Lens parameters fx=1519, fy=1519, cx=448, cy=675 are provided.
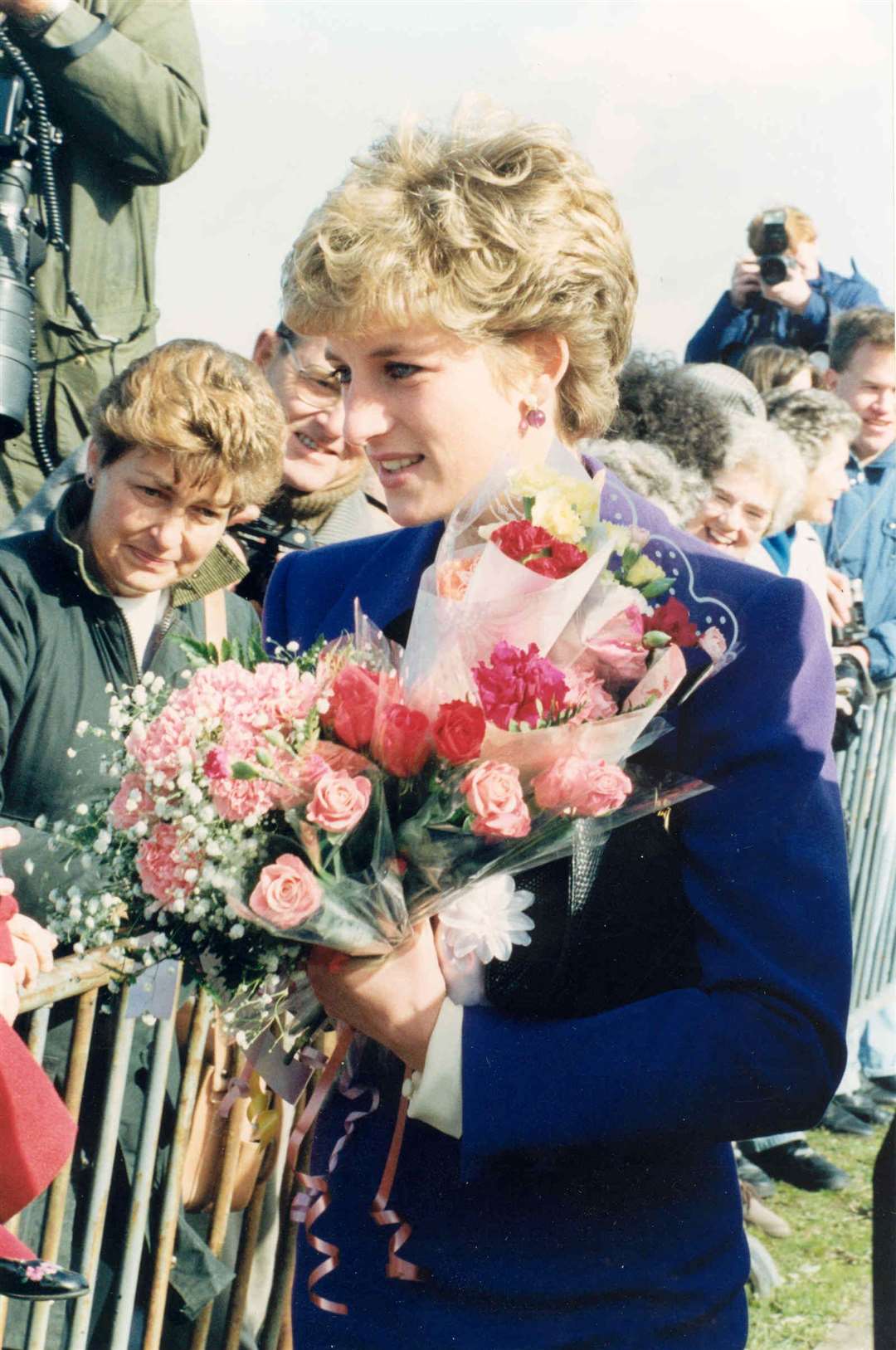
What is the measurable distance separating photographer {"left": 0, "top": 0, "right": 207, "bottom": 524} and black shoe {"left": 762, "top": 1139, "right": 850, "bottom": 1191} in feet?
10.2

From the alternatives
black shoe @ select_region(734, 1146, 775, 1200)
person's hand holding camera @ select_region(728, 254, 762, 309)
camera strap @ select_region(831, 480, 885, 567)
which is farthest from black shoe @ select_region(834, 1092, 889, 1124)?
person's hand holding camera @ select_region(728, 254, 762, 309)

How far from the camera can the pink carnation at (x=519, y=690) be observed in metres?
1.50

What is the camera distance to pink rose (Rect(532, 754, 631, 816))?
1.50 m

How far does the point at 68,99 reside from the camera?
140 inches

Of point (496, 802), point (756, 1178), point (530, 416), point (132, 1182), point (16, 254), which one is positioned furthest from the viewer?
point (756, 1178)

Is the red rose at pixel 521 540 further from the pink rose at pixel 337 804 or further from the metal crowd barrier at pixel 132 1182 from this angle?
the metal crowd barrier at pixel 132 1182

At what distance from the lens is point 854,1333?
3.95 m

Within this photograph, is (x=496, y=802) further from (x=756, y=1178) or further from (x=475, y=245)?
(x=756, y=1178)

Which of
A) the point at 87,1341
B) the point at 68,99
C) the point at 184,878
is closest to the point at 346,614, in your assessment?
the point at 184,878

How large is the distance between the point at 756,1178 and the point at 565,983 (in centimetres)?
338

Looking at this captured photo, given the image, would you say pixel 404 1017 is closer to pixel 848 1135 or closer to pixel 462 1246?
pixel 462 1246

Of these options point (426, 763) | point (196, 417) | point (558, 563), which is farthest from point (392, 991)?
point (196, 417)

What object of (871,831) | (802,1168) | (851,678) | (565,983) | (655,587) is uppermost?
(655,587)

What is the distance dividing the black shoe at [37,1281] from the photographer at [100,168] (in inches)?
90.7
